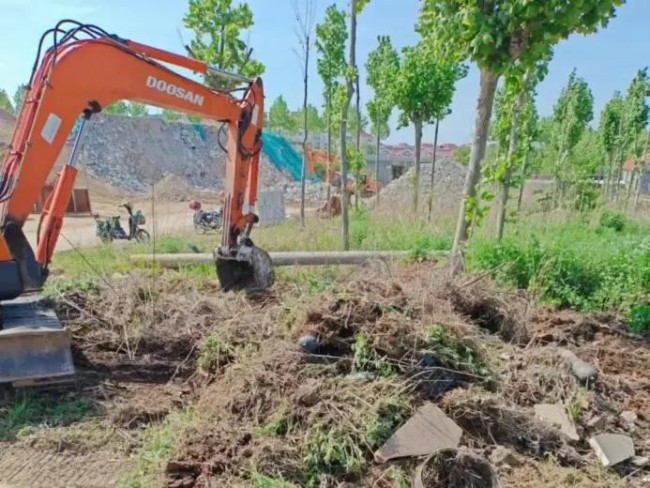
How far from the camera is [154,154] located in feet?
108

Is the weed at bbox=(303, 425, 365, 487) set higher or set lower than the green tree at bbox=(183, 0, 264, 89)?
lower

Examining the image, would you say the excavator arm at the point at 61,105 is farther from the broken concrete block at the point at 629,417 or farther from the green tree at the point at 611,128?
the green tree at the point at 611,128

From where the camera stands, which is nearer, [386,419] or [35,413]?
[386,419]

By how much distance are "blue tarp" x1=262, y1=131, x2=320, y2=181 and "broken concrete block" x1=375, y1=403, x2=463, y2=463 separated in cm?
3163

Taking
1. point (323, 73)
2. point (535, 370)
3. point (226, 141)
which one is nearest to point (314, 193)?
point (323, 73)

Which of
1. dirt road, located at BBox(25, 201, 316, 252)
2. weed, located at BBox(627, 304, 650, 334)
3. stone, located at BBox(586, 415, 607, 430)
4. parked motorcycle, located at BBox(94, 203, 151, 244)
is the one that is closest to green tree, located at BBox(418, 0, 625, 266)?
weed, located at BBox(627, 304, 650, 334)

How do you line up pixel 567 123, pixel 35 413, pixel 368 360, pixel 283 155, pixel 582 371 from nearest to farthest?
pixel 368 360 → pixel 35 413 → pixel 582 371 → pixel 567 123 → pixel 283 155

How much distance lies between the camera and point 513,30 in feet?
16.3

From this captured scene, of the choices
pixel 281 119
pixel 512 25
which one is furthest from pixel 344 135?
pixel 281 119

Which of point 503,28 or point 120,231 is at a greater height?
point 503,28

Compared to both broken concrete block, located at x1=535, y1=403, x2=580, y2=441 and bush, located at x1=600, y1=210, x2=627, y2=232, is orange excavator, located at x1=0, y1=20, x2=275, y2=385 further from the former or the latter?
bush, located at x1=600, y1=210, x2=627, y2=232

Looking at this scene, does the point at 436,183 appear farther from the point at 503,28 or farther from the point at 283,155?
the point at 503,28

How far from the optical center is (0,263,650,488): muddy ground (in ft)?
9.23

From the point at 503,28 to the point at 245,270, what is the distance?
11.5 ft
